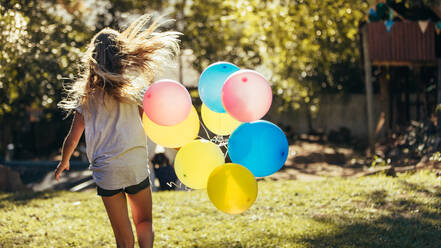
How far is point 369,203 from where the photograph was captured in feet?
18.7

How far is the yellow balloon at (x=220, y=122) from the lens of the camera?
3.63m

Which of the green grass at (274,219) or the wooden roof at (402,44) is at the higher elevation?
the wooden roof at (402,44)

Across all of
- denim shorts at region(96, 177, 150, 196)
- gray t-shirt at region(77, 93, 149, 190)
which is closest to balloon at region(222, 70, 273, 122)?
gray t-shirt at region(77, 93, 149, 190)

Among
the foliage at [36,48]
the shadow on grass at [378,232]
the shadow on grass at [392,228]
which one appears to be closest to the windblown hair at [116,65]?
the shadow on grass at [378,232]

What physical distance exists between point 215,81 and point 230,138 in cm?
47

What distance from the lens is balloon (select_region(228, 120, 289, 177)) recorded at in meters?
3.08

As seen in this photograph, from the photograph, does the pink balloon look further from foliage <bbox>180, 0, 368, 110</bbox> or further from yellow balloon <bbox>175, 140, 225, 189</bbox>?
foliage <bbox>180, 0, 368, 110</bbox>

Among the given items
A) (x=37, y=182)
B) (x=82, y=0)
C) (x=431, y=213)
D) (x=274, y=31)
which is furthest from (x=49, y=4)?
(x=431, y=213)

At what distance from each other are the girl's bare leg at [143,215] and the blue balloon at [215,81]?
0.80m

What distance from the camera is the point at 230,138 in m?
3.20

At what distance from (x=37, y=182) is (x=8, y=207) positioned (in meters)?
6.14

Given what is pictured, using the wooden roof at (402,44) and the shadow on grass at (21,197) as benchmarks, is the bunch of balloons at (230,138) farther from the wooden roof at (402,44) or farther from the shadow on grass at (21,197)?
the wooden roof at (402,44)

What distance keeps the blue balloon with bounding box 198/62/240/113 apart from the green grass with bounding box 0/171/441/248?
152cm

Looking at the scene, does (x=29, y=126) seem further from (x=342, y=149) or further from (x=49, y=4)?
(x=342, y=149)
